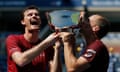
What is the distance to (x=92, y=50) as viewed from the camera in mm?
4363

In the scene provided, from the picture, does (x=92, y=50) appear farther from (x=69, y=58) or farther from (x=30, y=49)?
(x=30, y=49)

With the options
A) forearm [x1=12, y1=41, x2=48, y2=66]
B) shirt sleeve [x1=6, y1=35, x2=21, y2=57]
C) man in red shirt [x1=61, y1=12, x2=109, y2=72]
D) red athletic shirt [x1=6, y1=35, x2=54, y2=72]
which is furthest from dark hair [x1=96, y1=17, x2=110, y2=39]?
shirt sleeve [x1=6, y1=35, x2=21, y2=57]

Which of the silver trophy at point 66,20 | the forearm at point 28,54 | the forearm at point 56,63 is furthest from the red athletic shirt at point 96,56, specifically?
the forearm at point 56,63

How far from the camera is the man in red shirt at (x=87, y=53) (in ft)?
14.1

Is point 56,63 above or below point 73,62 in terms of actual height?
below

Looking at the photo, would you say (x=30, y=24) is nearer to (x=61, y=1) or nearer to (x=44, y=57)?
(x=44, y=57)

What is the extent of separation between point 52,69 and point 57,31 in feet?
2.43

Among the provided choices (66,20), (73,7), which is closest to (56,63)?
(66,20)

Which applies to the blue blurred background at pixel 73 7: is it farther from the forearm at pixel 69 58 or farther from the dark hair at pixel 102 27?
the forearm at pixel 69 58

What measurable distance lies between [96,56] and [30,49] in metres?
0.72

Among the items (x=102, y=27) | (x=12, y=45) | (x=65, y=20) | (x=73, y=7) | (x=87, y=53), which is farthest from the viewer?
(x=73, y=7)

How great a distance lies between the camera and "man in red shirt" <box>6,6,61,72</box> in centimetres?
485

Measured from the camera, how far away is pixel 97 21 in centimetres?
461

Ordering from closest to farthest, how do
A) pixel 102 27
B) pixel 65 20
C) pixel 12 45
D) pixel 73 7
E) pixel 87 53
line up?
pixel 65 20 < pixel 87 53 < pixel 102 27 < pixel 12 45 < pixel 73 7
